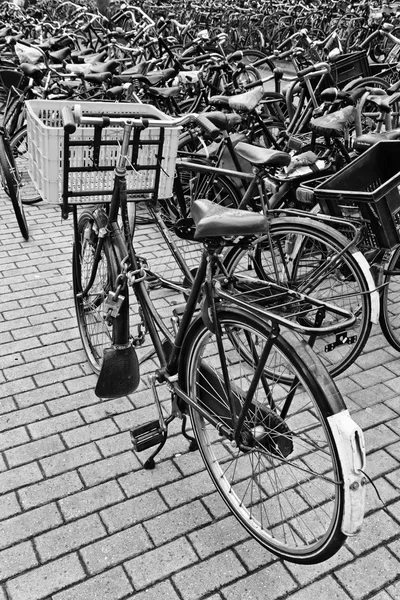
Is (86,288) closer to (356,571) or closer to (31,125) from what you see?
(31,125)

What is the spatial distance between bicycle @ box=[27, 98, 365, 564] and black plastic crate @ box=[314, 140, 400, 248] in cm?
83

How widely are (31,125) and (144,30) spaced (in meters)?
6.12

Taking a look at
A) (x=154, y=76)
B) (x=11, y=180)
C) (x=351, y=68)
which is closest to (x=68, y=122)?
(x=11, y=180)

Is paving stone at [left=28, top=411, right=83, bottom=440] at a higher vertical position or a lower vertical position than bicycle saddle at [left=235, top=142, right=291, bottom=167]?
lower

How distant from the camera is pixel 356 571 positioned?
7.73ft

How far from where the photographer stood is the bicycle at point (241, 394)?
1.98m

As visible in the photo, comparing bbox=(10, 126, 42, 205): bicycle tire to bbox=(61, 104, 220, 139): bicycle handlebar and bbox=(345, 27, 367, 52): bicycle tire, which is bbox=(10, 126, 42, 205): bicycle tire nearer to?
bbox=(61, 104, 220, 139): bicycle handlebar

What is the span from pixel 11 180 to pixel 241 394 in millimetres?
3543

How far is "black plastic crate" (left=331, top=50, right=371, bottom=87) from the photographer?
20.5ft

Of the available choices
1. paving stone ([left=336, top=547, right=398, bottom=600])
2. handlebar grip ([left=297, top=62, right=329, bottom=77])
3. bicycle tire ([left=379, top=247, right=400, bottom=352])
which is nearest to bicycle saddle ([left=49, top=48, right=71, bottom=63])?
handlebar grip ([left=297, top=62, right=329, bottom=77])

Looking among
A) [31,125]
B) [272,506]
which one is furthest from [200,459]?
[31,125]

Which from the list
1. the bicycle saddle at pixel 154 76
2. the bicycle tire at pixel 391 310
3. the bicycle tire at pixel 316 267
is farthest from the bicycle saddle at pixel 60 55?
the bicycle tire at pixel 391 310

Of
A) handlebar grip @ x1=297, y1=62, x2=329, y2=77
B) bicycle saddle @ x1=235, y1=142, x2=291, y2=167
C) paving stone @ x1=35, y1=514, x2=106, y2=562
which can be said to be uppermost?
handlebar grip @ x1=297, y1=62, x2=329, y2=77

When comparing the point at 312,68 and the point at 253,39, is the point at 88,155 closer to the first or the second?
the point at 312,68
